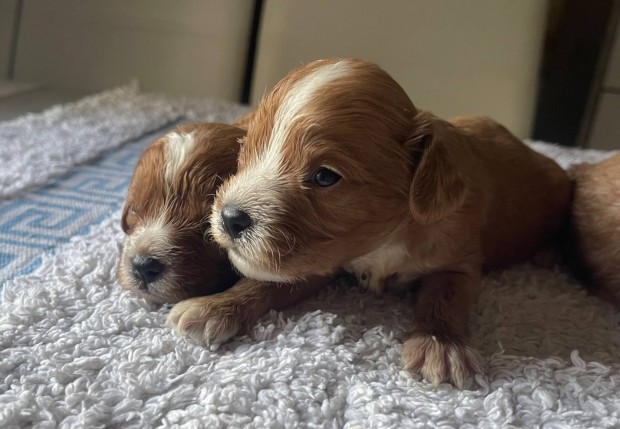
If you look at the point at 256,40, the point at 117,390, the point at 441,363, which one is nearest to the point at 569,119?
the point at 256,40

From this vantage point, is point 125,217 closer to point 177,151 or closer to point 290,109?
point 177,151

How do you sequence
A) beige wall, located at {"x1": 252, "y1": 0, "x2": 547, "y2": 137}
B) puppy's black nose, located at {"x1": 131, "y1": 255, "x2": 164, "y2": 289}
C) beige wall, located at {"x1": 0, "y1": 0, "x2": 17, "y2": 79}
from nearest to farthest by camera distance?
puppy's black nose, located at {"x1": 131, "y1": 255, "x2": 164, "y2": 289}, beige wall, located at {"x1": 252, "y1": 0, "x2": 547, "y2": 137}, beige wall, located at {"x1": 0, "y1": 0, "x2": 17, "y2": 79}

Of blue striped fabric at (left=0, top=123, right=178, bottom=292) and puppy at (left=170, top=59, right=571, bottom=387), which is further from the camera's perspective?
blue striped fabric at (left=0, top=123, right=178, bottom=292)

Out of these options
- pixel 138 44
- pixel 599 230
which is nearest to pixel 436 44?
pixel 138 44

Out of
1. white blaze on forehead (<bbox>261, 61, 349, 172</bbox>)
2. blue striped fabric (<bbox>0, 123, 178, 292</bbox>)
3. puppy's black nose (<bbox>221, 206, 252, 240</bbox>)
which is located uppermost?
white blaze on forehead (<bbox>261, 61, 349, 172</bbox>)

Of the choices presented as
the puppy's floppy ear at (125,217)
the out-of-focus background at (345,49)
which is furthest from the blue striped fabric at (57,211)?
the out-of-focus background at (345,49)

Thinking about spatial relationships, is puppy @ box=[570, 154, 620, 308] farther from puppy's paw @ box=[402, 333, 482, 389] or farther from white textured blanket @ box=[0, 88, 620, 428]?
puppy's paw @ box=[402, 333, 482, 389]

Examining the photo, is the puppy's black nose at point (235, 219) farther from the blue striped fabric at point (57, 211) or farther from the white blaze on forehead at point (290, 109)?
the blue striped fabric at point (57, 211)

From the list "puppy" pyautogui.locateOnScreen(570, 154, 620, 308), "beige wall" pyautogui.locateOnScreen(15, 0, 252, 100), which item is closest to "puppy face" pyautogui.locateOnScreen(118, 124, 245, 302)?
"puppy" pyautogui.locateOnScreen(570, 154, 620, 308)
